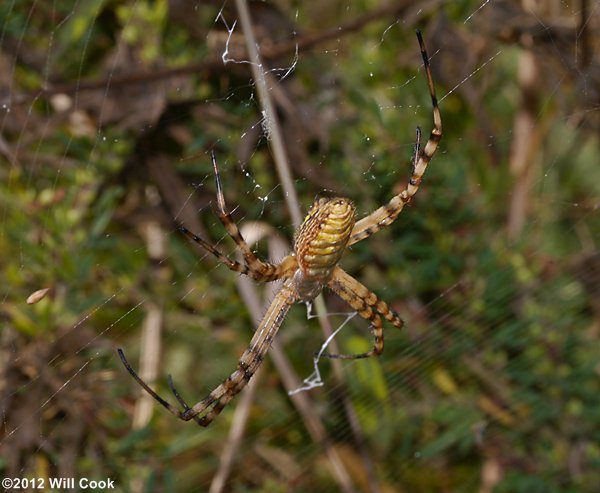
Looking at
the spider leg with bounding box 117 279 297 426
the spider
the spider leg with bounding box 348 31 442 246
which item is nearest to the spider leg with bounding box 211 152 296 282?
the spider

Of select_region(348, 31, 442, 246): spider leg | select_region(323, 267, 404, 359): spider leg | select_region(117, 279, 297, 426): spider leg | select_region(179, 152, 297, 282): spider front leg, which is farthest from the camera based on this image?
select_region(323, 267, 404, 359): spider leg

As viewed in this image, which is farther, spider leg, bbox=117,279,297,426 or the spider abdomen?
spider leg, bbox=117,279,297,426

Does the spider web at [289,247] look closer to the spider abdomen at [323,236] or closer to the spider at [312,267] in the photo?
the spider at [312,267]

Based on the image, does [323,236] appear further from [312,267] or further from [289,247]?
[289,247]

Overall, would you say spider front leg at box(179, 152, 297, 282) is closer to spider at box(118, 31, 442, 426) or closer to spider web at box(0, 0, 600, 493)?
spider at box(118, 31, 442, 426)

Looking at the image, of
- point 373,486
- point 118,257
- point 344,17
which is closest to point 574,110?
point 344,17

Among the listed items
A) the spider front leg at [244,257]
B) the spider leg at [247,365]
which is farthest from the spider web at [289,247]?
the spider front leg at [244,257]

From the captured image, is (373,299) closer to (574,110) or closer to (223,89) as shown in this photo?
(223,89)

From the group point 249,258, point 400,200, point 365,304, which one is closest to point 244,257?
point 249,258
